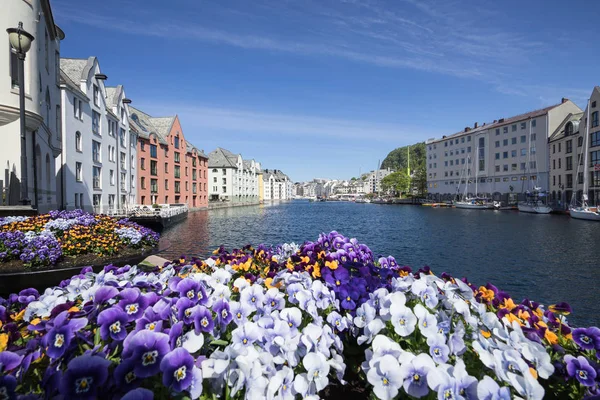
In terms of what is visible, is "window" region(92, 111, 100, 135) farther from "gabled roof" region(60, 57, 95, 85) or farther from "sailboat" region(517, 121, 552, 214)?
"sailboat" region(517, 121, 552, 214)

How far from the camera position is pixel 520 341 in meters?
2.54

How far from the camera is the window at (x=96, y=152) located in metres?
37.4

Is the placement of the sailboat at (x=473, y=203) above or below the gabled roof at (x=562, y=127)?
below

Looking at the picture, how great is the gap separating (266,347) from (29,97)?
67.3 ft

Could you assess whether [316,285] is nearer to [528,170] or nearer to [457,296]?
[457,296]

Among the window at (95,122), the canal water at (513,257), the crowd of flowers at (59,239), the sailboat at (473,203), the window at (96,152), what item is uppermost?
the window at (95,122)

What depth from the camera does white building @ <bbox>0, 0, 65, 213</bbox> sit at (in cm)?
1583

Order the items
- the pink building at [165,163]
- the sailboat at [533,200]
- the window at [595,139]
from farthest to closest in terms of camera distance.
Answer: the sailboat at [533,200] → the pink building at [165,163] → the window at [595,139]

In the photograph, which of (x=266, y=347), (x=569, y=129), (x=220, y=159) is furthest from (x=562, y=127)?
(x=266, y=347)

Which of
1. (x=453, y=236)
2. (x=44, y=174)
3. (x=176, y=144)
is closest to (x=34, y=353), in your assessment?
(x=44, y=174)

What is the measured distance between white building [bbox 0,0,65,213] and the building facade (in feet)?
293

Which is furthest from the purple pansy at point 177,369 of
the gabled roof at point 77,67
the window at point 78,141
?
the gabled roof at point 77,67

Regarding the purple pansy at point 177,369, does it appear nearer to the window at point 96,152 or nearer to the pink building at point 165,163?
the window at point 96,152

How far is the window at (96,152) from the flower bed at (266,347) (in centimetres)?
4058
